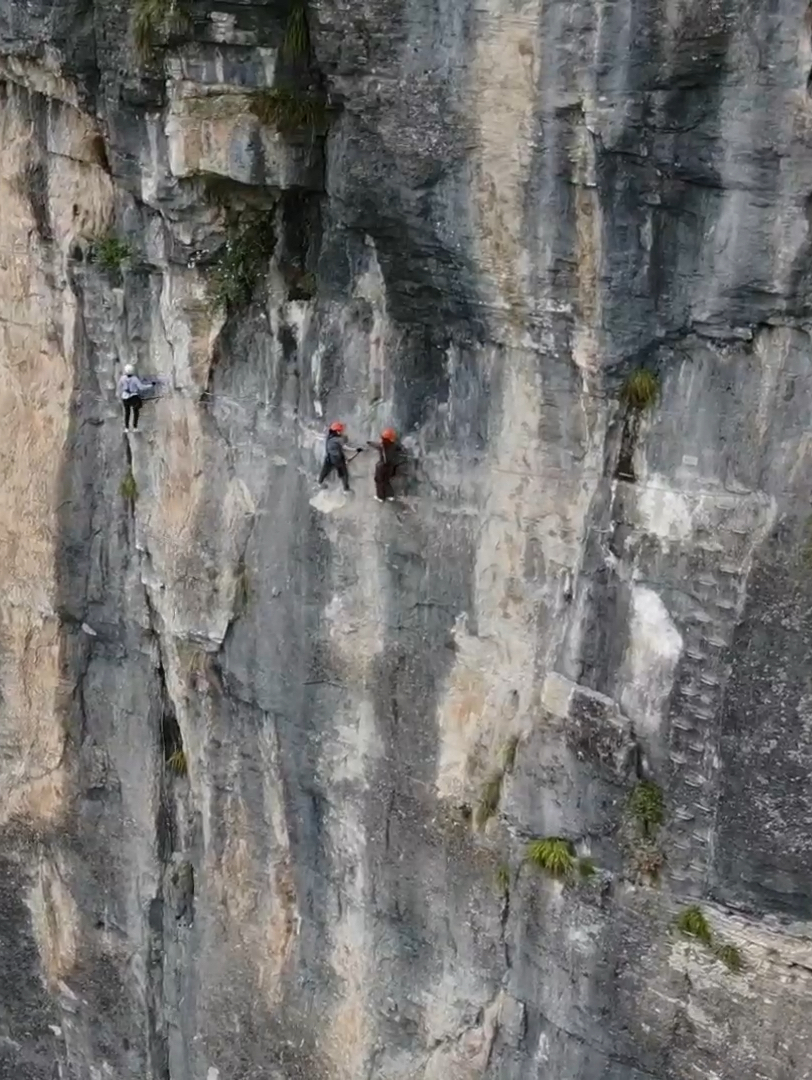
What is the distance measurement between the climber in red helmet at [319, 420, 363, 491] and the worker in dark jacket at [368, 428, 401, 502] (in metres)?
0.28

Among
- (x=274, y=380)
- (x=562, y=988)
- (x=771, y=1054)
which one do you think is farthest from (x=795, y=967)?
(x=274, y=380)

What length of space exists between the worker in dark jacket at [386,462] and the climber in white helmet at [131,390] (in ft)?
8.11

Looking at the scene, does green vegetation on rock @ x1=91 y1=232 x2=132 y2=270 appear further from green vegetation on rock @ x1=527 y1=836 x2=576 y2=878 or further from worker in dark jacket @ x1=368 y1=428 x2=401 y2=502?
green vegetation on rock @ x1=527 y1=836 x2=576 y2=878

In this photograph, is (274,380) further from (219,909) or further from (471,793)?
(219,909)

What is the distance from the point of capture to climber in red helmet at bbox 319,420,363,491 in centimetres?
995

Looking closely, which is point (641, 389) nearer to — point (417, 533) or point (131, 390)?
point (417, 533)

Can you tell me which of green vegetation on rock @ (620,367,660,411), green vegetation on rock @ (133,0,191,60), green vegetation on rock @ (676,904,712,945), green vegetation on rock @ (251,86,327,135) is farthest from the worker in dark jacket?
green vegetation on rock @ (676,904,712,945)

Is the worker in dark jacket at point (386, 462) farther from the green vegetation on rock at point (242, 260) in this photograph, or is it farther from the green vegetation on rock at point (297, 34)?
the green vegetation on rock at point (297, 34)

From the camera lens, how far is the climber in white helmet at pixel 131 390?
36.1ft

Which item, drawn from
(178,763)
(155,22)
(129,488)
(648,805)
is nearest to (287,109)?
(155,22)

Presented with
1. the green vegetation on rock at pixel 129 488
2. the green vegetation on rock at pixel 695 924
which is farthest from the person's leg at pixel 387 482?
the green vegetation on rock at pixel 695 924

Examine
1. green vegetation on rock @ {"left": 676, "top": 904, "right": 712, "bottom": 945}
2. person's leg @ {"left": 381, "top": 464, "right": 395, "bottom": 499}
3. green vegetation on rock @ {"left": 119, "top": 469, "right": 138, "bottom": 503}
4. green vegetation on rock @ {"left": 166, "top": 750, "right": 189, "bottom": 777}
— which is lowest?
green vegetation on rock @ {"left": 166, "top": 750, "right": 189, "bottom": 777}

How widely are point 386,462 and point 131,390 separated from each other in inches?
107

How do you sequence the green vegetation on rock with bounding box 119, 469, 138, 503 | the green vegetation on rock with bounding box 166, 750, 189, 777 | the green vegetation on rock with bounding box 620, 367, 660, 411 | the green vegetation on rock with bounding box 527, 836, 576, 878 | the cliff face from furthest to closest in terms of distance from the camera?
the green vegetation on rock with bounding box 166, 750, 189, 777, the green vegetation on rock with bounding box 119, 469, 138, 503, the green vegetation on rock with bounding box 527, 836, 576, 878, the green vegetation on rock with bounding box 620, 367, 660, 411, the cliff face
